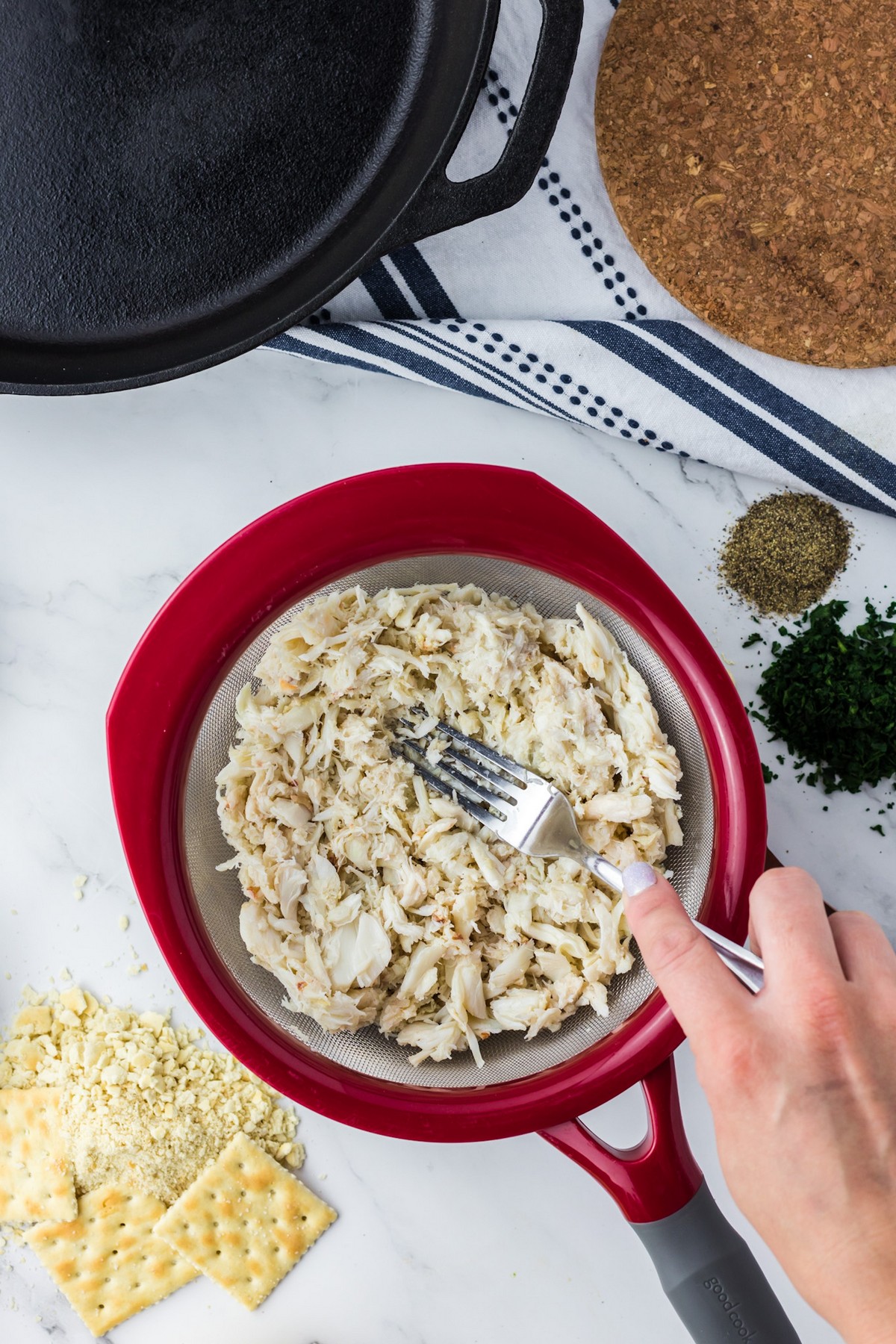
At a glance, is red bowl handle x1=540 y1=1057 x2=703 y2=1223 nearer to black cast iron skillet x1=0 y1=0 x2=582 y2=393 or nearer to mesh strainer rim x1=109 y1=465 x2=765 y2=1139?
mesh strainer rim x1=109 y1=465 x2=765 y2=1139

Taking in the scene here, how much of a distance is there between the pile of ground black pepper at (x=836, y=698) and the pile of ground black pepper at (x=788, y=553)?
0.05m

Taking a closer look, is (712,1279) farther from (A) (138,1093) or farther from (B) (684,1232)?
(A) (138,1093)

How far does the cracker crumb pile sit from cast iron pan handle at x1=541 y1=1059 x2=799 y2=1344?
0.70 metres

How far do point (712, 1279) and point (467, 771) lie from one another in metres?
0.86

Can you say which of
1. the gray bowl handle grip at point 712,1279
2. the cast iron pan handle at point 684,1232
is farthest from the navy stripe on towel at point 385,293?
the gray bowl handle grip at point 712,1279

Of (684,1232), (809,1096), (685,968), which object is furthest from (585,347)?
(684,1232)

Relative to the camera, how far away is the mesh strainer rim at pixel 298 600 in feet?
5.26

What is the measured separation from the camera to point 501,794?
5.45ft

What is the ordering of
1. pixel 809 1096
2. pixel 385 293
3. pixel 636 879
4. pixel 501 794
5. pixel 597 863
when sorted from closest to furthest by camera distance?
pixel 809 1096
pixel 636 879
pixel 597 863
pixel 501 794
pixel 385 293

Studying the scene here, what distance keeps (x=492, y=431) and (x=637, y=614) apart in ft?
1.84

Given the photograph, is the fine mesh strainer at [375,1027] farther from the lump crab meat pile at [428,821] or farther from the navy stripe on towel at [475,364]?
the navy stripe on towel at [475,364]

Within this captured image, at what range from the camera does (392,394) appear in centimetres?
200

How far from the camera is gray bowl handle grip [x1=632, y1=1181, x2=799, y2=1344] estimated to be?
1.52m

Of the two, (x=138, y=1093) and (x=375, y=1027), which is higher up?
(x=138, y=1093)
